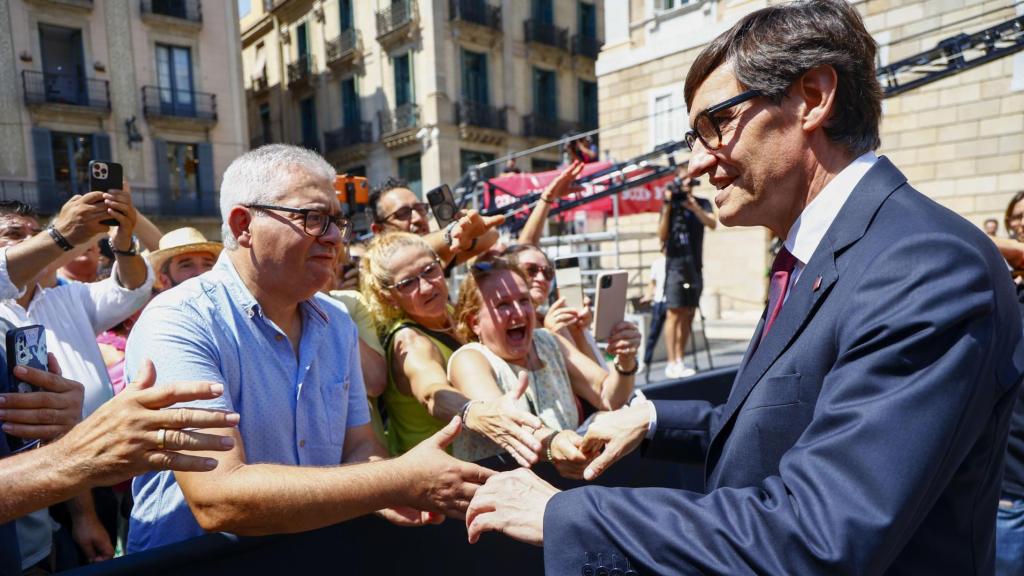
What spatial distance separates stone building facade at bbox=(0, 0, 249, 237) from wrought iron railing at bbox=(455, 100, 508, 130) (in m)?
7.55

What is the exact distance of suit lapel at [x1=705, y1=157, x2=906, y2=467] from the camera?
4.05 feet

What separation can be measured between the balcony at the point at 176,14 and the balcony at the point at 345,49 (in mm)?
5298

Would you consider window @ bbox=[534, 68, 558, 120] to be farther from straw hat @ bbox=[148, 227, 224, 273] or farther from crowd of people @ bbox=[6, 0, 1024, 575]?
crowd of people @ bbox=[6, 0, 1024, 575]

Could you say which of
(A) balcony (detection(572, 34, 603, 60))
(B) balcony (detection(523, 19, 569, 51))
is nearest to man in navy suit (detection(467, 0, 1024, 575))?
(B) balcony (detection(523, 19, 569, 51))

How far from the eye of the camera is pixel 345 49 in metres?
24.5

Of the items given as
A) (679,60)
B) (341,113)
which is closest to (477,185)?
(679,60)

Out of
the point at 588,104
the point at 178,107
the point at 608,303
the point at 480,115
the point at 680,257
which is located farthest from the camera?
the point at 588,104

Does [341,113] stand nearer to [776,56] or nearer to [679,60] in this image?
[679,60]

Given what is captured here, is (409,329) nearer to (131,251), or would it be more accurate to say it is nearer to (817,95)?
(131,251)

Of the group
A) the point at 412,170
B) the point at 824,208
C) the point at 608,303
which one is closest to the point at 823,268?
the point at 824,208

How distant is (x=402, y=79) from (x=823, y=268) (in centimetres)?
2336

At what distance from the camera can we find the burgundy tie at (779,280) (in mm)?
1505

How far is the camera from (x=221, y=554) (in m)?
1.52

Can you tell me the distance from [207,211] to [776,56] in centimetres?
2212
